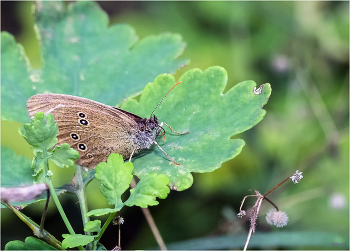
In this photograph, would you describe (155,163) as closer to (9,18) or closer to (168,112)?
(168,112)

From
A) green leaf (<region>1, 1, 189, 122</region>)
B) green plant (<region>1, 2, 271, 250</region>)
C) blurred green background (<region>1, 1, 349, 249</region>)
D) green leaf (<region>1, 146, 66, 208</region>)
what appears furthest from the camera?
blurred green background (<region>1, 1, 349, 249</region>)

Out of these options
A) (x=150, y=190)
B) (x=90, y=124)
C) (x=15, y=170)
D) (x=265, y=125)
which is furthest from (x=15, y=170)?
(x=265, y=125)

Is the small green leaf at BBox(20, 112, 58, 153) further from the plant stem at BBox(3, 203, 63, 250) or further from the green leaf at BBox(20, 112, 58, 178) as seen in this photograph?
the plant stem at BBox(3, 203, 63, 250)

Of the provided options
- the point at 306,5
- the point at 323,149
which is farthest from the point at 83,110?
the point at 306,5

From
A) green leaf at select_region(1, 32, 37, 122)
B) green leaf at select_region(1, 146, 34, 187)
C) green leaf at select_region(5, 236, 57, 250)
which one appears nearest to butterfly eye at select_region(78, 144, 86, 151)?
green leaf at select_region(1, 146, 34, 187)

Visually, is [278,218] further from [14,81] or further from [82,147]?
[14,81]

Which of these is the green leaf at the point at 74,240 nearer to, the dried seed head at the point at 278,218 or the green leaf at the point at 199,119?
the green leaf at the point at 199,119
